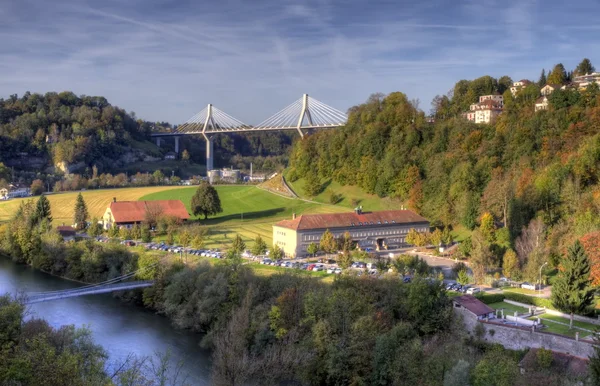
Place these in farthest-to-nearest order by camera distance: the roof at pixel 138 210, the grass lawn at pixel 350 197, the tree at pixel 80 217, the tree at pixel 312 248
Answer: the grass lawn at pixel 350 197, the tree at pixel 80 217, the roof at pixel 138 210, the tree at pixel 312 248

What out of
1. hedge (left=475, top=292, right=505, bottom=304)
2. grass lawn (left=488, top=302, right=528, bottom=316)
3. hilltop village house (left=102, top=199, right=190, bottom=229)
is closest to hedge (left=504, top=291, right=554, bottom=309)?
hedge (left=475, top=292, right=505, bottom=304)

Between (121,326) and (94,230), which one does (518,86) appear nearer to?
(94,230)

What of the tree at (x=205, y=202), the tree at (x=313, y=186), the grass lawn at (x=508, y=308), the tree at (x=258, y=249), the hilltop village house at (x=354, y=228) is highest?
the tree at (x=313, y=186)

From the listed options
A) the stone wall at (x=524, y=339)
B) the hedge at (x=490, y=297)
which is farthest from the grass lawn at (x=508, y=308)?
the stone wall at (x=524, y=339)

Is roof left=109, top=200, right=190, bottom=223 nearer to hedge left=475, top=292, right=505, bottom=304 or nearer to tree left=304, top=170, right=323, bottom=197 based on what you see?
tree left=304, top=170, right=323, bottom=197

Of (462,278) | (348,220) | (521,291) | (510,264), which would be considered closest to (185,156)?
(348,220)

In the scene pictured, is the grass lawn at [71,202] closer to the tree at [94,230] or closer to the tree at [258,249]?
the tree at [94,230]
